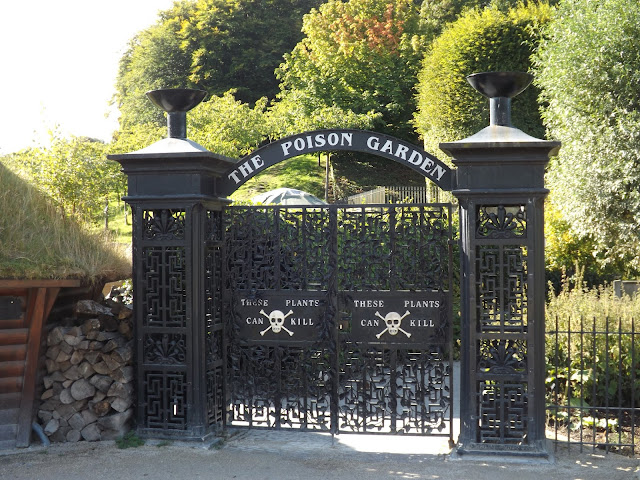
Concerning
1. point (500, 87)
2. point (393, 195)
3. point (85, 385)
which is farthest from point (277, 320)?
point (393, 195)

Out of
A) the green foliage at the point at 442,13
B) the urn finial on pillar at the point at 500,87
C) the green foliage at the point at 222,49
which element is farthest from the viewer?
the green foliage at the point at 222,49

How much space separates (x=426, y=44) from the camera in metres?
31.6

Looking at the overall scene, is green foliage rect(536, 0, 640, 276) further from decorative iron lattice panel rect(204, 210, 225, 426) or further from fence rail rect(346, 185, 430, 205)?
fence rail rect(346, 185, 430, 205)

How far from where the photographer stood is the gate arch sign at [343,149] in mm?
6707

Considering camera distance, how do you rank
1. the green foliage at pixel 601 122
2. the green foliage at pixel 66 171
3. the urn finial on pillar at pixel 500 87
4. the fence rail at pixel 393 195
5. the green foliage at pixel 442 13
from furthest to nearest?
1. the green foliage at pixel 442 13
2. the fence rail at pixel 393 195
3. the green foliage at pixel 66 171
4. the green foliage at pixel 601 122
5. the urn finial on pillar at pixel 500 87

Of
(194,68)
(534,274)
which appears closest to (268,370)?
(534,274)

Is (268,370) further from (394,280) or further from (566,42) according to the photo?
(566,42)

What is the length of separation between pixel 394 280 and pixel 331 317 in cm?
71

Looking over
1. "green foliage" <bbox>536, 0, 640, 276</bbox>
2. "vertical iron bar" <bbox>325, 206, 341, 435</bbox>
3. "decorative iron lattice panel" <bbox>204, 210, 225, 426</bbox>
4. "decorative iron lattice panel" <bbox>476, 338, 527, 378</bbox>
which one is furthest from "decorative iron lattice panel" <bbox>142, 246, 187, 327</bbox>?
"green foliage" <bbox>536, 0, 640, 276</bbox>

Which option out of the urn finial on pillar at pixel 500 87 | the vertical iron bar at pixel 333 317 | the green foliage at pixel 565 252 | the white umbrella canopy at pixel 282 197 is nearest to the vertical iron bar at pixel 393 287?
the vertical iron bar at pixel 333 317

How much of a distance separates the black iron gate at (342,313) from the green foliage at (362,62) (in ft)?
80.5

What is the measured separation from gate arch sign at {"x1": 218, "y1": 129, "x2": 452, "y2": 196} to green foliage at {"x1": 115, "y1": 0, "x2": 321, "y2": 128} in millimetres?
31727

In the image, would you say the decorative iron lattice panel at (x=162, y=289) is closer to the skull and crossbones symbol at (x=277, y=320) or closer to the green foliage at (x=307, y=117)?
the skull and crossbones symbol at (x=277, y=320)

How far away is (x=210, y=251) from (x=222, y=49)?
3408 centimetres
